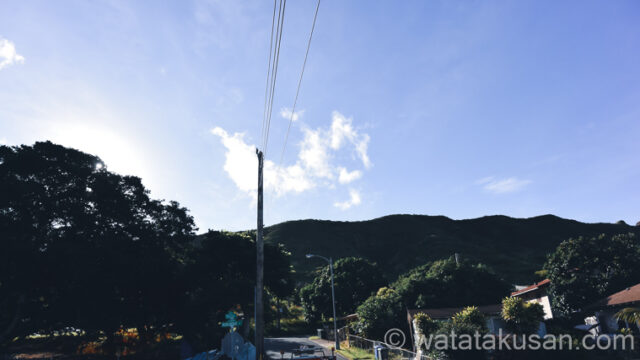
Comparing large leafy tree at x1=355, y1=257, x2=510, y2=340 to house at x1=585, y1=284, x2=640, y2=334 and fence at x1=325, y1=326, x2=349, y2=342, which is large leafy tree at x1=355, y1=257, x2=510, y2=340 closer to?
fence at x1=325, y1=326, x2=349, y2=342

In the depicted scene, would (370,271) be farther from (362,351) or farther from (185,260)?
(185,260)

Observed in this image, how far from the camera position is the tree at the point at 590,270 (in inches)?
1185

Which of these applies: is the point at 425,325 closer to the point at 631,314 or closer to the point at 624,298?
the point at 631,314

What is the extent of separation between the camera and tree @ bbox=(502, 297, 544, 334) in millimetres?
21672

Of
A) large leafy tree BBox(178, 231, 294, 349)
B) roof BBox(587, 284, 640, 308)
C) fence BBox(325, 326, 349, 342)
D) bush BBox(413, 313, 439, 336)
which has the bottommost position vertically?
fence BBox(325, 326, 349, 342)

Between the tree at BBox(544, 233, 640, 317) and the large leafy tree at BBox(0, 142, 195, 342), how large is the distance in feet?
125

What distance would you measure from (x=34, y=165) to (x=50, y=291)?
33.0 feet

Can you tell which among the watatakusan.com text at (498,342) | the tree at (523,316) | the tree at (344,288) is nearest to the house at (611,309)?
the tree at (523,316)

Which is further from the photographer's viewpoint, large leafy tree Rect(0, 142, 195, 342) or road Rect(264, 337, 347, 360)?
road Rect(264, 337, 347, 360)

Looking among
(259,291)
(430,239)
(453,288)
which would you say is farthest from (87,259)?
(430,239)

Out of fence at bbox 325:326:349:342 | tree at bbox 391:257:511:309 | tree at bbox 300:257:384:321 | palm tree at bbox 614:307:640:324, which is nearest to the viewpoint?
palm tree at bbox 614:307:640:324

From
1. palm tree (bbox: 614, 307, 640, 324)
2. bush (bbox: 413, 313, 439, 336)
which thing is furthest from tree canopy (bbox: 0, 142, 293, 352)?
palm tree (bbox: 614, 307, 640, 324)

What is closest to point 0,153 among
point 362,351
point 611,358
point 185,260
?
point 185,260

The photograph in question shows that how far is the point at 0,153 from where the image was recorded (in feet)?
77.9
